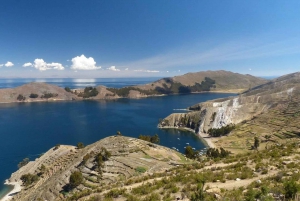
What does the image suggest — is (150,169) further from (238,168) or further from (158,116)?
(158,116)

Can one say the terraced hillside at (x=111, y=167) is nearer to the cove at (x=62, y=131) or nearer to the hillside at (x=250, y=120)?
the cove at (x=62, y=131)

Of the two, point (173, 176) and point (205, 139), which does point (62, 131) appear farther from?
point (173, 176)

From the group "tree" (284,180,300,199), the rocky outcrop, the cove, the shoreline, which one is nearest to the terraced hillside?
"tree" (284,180,300,199)

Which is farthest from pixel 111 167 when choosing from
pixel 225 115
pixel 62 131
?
pixel 225 115

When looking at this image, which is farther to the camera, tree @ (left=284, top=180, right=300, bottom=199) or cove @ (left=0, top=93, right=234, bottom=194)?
cove @ (left=0, top=93, right=234, bottom=194)

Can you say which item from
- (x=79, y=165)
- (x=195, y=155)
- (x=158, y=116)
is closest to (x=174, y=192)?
(x=79, y=165)

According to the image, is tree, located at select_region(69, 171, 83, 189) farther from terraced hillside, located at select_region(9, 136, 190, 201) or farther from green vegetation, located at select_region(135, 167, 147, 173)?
green vegetation, located at select_region(135, 167, 147, 173)

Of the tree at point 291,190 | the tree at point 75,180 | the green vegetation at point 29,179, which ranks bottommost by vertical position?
the green vegetation at point 29,179

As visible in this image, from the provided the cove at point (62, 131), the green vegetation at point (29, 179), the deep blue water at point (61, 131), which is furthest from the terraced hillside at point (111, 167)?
the cove at point (62, 131)
